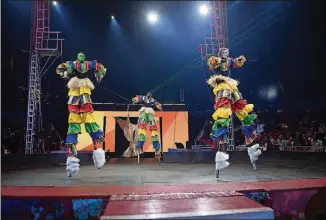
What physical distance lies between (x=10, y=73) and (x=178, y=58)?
784 cm

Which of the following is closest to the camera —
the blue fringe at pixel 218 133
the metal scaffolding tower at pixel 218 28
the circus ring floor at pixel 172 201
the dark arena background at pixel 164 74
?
the circus ring floor at pixel 172 201

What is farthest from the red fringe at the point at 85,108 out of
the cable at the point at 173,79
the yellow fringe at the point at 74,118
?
the cable at the point at 173,79

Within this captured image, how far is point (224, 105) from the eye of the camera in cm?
404

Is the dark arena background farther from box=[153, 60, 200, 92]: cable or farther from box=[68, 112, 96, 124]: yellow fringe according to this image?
box=[68, 112, 96, 124]: yellow fringe

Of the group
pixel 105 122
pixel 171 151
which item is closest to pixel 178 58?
pixel 105 122

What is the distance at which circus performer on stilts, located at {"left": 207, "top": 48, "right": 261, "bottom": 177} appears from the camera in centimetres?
396

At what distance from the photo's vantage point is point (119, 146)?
1174 centimetres

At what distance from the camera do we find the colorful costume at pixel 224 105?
396cm

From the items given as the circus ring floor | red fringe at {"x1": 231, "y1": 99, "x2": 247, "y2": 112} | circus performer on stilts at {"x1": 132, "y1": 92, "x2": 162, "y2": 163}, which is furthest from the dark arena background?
the circus ring floor

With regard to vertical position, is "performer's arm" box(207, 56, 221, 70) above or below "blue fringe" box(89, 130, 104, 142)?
above

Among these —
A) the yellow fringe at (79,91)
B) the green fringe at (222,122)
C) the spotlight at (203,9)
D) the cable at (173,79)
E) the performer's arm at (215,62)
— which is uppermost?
the spotlight at (203,9)

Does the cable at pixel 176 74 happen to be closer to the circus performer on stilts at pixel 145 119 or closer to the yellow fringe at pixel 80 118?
the circus performer on stilts at pixel 145 119

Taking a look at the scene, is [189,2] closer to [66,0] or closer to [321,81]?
[66,0]

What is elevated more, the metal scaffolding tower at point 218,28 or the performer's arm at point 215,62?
the metal scaffolding tower at point 218,28
